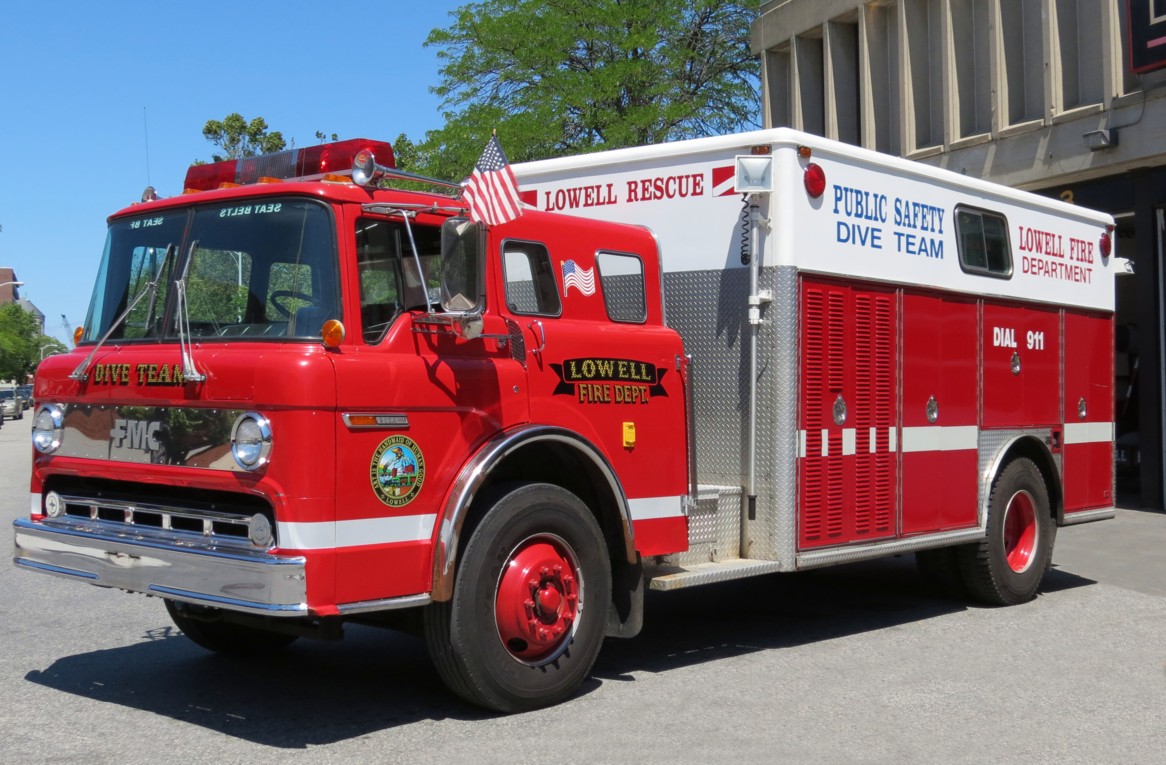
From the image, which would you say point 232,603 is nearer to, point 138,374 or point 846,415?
point 138,374

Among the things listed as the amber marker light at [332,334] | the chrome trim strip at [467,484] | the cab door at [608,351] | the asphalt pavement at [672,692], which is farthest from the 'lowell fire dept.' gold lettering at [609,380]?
the asphalt pavement at [672,692]

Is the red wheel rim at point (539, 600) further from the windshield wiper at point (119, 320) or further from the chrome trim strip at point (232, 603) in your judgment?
the windshield wiper at point (119, 320)

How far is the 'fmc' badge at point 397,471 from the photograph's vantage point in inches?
215

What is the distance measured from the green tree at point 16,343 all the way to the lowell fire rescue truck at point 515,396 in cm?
8285

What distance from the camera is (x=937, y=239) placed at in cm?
888

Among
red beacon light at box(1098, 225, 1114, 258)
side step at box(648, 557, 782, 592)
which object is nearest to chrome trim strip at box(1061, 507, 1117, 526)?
red beacon light at box(1098, 225, 1114, 258)

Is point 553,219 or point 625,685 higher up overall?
point 553,219

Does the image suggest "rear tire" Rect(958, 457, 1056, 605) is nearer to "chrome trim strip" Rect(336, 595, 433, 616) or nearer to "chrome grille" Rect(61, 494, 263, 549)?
"chrome trim strip" Rect(336, 595, 433, 616)

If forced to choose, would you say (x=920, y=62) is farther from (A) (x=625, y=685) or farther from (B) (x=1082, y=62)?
(A) (x=625, y=685)

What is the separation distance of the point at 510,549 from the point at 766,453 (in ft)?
6.88

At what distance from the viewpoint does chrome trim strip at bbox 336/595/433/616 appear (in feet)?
17.4

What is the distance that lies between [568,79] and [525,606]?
Result: 57.1 ft

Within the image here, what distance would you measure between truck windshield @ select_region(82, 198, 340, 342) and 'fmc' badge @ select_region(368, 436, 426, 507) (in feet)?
1.97

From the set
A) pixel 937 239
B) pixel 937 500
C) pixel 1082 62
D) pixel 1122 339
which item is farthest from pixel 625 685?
pixel 1122 339
